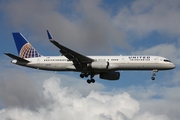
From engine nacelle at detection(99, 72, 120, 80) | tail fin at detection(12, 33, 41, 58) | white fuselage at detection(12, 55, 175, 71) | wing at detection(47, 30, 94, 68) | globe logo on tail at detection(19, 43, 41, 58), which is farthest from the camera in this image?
tail fin at detection(12, 33, 41, 58)

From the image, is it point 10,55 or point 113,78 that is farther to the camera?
point 113,78

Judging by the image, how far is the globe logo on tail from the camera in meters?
71.7

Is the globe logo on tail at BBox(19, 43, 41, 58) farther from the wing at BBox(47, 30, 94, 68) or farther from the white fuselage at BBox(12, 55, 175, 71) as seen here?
the wing at BBox(47, 30, 94, 68)

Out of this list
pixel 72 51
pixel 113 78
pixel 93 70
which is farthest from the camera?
pixel 113 78

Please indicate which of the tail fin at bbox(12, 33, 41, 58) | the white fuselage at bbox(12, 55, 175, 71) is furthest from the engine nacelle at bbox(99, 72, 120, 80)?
the tail fin at bbox(12, 33, 41, 58)

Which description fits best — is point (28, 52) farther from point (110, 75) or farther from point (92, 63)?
point (110, 75)

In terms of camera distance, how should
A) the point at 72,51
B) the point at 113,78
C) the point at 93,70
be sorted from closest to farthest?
the point at 72,51
the point at 93,70
the point at 113,78

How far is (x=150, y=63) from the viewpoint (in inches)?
2514

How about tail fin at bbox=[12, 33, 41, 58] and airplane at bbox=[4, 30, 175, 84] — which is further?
tail fin at bbox=[12, 33, 41, 58]

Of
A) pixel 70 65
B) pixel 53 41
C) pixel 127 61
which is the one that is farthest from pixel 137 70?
pixel 53 41

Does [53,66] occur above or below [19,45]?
below

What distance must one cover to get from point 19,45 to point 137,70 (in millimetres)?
23924

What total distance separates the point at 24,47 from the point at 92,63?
15742mm

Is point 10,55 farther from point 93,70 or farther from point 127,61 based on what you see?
point 127,61
